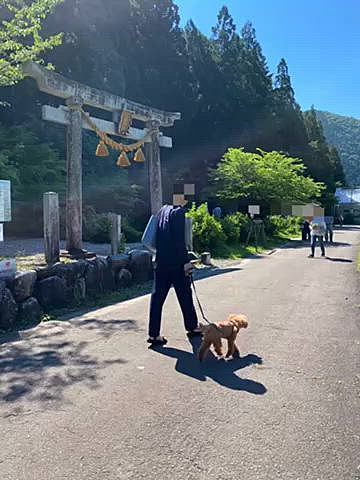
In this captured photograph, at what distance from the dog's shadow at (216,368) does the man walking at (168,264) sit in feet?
1.12

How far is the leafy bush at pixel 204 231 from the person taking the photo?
16.3 m

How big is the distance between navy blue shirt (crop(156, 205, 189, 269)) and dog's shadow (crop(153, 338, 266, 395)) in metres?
0.98

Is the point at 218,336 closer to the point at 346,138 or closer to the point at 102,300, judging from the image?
the point at 102,300

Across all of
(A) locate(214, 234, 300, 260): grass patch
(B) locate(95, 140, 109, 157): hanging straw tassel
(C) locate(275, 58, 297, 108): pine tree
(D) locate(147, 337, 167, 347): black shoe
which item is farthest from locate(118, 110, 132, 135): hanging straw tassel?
(C) locate(275, 58, 297, 108): pine tree

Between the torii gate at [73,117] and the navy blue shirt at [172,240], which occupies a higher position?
the torii gate at [73,117]

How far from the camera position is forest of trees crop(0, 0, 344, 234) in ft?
69.0

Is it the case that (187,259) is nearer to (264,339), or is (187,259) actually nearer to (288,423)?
(264,339)

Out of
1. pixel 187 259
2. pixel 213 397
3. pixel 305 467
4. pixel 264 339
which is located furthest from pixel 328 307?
pixel 305 467

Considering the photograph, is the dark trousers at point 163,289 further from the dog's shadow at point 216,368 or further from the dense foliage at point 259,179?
the dense foliage at point 259,179

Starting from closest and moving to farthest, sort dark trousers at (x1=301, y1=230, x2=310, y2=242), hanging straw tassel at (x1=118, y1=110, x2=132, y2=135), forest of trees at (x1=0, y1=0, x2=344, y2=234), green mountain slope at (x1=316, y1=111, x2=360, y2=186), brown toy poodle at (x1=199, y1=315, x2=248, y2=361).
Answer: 1. brown toy poodle at (x1=199, y1=315, x2=248, y2=361)
2. hanging straw tassel at (x1=118, y1=110, x2=132, y2=135)
3. forest of trees at (x1=0, y1=0, x2=344, y2=234)
4. dark trousers at (x1=301, y1=230, x2=310, y2=242)
5. green mountain slope at (x1=316, y1=111, x2=360, y2=186)

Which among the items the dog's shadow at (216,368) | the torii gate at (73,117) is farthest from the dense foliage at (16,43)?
the dog's shadow at (216,368)

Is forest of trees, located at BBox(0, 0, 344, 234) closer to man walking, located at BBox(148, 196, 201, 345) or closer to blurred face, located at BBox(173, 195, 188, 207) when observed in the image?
blurred face, located at BBox(173, 195, 188, 207)

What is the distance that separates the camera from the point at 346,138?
11919 centimetres

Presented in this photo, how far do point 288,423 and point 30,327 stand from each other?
4034mm
